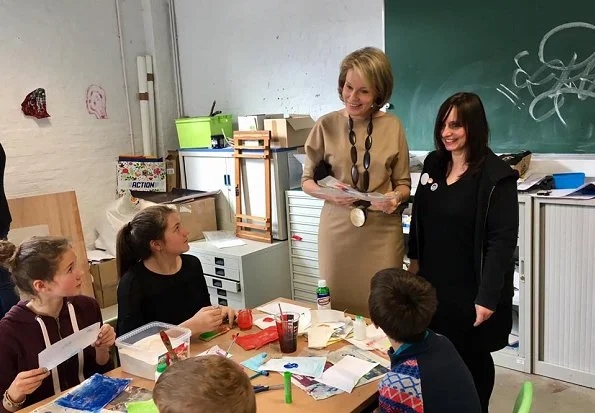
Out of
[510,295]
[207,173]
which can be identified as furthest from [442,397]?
[207,173]

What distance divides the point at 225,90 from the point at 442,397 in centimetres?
364

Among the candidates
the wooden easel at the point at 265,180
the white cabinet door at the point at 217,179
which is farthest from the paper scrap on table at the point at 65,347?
the white cabinet door at the point at 217,179

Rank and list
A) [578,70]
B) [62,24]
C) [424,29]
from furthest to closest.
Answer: [62,24], [424,29], [578,70]

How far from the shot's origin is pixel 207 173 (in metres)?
4.29

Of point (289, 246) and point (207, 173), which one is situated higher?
point (207, 173)

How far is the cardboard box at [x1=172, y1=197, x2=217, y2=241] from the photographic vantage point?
404 cm

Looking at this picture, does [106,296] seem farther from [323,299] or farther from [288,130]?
[323,299]

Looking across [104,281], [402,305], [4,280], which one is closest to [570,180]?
[402,305]

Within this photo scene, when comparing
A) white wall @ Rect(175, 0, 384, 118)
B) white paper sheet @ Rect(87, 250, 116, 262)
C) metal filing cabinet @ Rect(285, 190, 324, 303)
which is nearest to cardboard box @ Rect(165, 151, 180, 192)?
white wall @ Rect(175, 0, 384, 118)

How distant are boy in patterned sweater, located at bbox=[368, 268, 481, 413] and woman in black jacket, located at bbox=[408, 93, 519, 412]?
1.34 feet

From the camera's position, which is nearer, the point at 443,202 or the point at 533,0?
the point at 443,202

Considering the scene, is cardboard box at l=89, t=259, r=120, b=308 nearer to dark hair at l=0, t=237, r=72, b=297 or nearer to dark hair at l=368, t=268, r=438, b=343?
dark hair at l=0, t=237, r=72, b=297

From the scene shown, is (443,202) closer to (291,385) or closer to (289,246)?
(291,385)

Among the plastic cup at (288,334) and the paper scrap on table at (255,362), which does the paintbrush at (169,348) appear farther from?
the plastic cup at (288,334)
